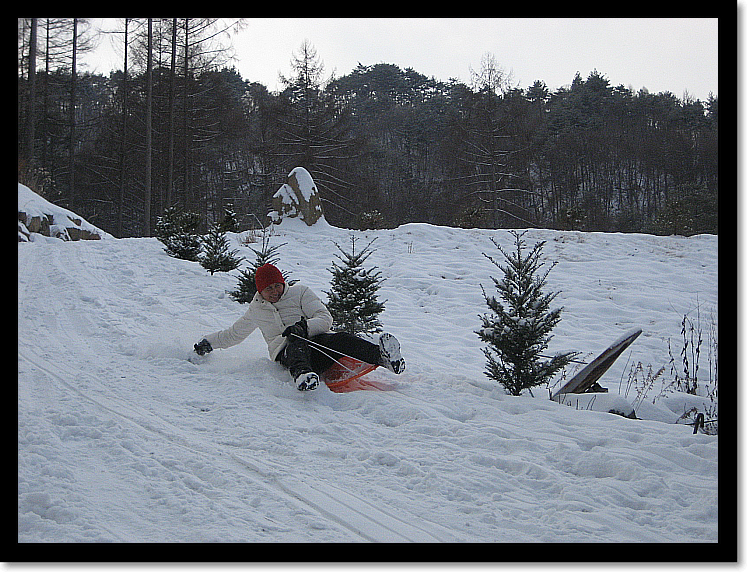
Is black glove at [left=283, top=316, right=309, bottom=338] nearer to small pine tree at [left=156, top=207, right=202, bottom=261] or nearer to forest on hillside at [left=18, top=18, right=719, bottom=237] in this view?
small pine tree at [left=156, top=207, right=202, bottom=261]

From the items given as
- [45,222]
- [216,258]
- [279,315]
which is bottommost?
[279,315]

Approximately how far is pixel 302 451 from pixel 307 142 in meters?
23.0

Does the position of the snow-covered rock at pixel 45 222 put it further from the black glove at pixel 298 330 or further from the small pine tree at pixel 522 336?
the small pine tree at pixel 522 336

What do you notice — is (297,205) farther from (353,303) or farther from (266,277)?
(266,277)

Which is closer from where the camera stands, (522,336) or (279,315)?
(522,336)

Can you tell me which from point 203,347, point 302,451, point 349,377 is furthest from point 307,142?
point 302,451

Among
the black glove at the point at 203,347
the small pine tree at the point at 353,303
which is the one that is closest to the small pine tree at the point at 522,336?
the small pine tree at the point at 353,303

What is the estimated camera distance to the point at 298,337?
15.3ft

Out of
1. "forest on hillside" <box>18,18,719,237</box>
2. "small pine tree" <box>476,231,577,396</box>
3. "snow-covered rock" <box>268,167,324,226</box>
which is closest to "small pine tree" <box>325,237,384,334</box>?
"small pine tree" <box>476,231,577,396</box>

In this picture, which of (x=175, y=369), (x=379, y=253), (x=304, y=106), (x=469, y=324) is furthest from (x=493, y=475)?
(x=304, y=106)

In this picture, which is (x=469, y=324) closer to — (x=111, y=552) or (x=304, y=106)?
(x=111, y=552)

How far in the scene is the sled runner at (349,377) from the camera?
4625mm

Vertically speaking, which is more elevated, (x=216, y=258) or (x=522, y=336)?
(x=216, y=258)

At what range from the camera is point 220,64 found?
21906mm
